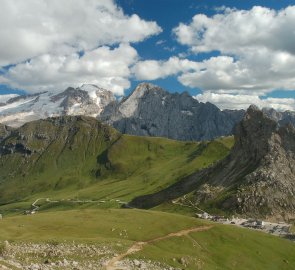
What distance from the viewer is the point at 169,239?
291ft

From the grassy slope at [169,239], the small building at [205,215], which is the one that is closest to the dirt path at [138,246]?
the grassy slope at [169,239]

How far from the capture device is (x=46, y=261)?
61.1 meters

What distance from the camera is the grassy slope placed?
79750mm

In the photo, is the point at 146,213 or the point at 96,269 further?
the point at 146,213

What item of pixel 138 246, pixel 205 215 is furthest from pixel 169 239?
pixel 205 215

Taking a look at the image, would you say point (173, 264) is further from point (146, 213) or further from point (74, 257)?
point (146, 213)

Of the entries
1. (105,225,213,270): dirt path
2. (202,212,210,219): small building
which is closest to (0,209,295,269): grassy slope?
(105,225,213,270): dirt path

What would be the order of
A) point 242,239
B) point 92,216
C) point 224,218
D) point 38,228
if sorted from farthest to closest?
point 224,218
point 92,216
point 242,239
point 38,228

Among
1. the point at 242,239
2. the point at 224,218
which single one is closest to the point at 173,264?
the point at 242,239

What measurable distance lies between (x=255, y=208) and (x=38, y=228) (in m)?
113

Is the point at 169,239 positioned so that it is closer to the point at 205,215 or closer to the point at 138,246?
the point at 138,246

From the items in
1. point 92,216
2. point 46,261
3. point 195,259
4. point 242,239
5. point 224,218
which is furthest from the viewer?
point 224,218

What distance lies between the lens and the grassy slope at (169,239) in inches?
3140

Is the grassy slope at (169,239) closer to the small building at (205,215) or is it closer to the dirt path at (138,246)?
the dirt path at (138,246)
